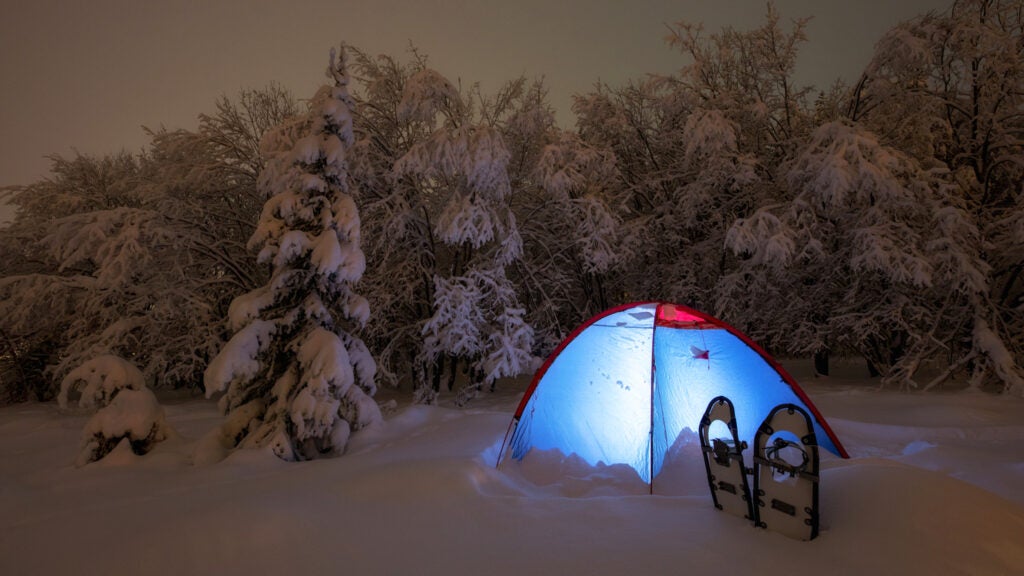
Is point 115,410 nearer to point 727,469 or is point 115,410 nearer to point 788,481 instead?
point 727,469

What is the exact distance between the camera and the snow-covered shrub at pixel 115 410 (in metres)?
5.91

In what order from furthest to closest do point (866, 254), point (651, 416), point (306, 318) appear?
point (866, 254), point (306, 318), point (651, 416)

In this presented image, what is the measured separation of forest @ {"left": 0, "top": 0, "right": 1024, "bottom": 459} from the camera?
9.52 m

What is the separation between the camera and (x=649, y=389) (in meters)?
5.96

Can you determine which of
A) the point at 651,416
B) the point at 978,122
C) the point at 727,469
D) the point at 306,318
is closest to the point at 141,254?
the point at 306,318

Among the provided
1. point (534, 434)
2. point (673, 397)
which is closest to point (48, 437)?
point (534, 434)

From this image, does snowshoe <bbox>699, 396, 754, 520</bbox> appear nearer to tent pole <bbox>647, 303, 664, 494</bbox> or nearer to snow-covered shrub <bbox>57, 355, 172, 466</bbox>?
tent pole <bbox>647, 303, 664, 494</bbox>

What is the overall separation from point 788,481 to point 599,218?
8956 millimetres

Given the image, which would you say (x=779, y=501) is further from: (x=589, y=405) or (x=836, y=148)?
(x=836, y=148)

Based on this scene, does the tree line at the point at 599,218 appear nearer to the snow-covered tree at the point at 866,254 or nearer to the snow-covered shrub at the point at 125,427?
the snow-covered tree at the point at 866,254

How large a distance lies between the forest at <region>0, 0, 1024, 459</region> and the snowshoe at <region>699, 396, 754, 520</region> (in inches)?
187

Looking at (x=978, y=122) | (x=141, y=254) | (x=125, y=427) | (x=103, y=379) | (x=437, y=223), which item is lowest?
(x=125, y=427)

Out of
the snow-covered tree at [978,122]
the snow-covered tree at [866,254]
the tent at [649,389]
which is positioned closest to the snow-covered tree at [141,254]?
the tent at [649,389]

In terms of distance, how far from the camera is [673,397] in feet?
19.7
